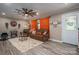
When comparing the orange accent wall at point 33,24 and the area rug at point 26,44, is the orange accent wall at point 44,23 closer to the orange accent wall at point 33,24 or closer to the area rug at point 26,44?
the orange accent wall at point 33,24

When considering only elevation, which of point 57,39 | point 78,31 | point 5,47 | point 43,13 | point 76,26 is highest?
point 43,13

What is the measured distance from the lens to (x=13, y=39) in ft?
8.36

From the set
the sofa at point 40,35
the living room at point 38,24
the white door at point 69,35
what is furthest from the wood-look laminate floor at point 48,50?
the sofa at point 40,35

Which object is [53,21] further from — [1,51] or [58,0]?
[1,51]

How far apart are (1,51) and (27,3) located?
5.41 ft

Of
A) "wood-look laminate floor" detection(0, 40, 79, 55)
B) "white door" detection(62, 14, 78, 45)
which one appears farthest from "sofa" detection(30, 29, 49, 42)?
"white door" detection(62, 14, 78, 45)

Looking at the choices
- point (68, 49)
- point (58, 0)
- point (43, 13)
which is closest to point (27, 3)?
point (43, 13)

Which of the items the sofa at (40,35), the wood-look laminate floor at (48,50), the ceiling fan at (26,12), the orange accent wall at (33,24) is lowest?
the wood-look laminate floor at (48,50)

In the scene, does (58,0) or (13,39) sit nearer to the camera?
(58,0)

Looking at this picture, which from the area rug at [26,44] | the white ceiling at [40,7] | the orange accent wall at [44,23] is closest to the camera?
the white ceiling at [40,7]

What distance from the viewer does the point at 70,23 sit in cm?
240

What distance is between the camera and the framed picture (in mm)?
2352

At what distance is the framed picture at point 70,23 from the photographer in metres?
2.35

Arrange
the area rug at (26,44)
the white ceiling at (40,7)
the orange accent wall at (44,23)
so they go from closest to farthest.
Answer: the white ceiling at (40,7) < the area rug at (26,44) < the orange accent wall at (44,23)
